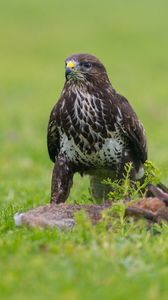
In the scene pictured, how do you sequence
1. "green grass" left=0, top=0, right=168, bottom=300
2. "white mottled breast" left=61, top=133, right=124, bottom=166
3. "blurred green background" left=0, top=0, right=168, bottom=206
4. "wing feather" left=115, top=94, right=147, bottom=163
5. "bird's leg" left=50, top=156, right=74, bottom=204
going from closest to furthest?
1. "green grass" left=0, top=0, right=168, bottom=300
2. "white mottled breast" left=61, top=133, right=124, bottom=166
3. "wing feather" left=115, top=94, right=147, bottom=163
4. "bird's leg" left=50, top=156, right=74, bottom=204
5. "blurred green background" left=0, top=0, right=168, bottom=206

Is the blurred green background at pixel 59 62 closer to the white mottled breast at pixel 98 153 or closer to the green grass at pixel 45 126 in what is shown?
the green grass at pixel 45 126

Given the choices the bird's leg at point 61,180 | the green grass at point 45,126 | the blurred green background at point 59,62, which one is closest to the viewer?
the green grass at point 45,126

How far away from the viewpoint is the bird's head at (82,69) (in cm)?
828

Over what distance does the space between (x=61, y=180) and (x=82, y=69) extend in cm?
122

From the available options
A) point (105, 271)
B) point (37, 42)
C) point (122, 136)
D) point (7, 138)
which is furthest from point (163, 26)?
point (105, 271)

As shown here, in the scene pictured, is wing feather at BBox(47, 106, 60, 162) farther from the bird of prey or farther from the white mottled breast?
the white mottled breast

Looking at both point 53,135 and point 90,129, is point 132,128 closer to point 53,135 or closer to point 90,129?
point 90,129

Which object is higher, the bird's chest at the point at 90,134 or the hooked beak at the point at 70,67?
the hooked beak at the point at 70,67

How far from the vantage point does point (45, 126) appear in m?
23.2

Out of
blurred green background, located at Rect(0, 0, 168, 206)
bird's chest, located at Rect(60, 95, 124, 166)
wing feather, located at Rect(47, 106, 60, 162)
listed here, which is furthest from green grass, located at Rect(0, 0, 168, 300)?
bird's chest, located at Rect(60, 95, 124, 166)

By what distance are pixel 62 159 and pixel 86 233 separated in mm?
2607

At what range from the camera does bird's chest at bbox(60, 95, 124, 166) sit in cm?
838

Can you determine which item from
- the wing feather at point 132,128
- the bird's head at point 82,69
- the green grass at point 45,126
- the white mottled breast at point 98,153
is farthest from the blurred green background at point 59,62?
the bird's head at point 82,69

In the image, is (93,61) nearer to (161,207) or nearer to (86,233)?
(161,207)
